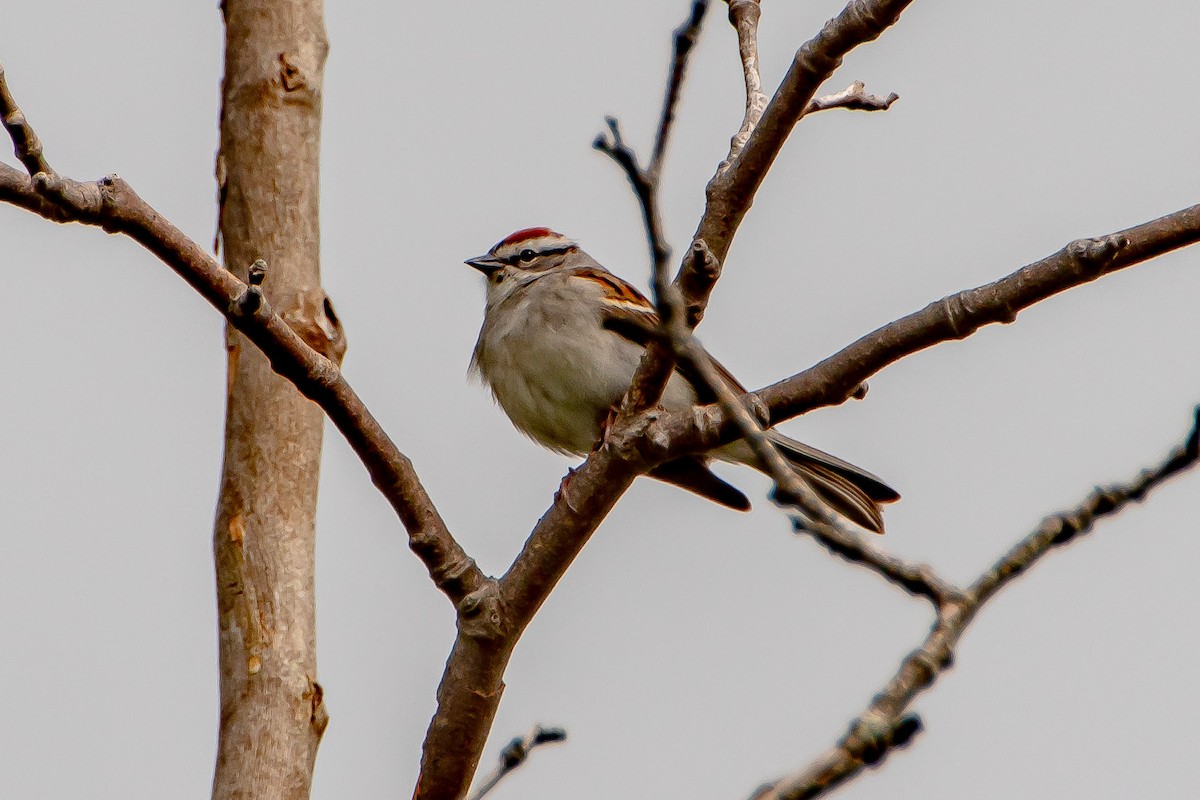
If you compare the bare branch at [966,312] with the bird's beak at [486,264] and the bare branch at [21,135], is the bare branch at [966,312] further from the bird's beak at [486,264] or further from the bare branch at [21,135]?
the bird's beak at [486,264]

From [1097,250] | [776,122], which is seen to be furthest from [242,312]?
[1097,250]

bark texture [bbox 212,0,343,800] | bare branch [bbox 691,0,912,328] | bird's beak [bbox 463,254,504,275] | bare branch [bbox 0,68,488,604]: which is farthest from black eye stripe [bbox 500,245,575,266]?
bare branch [bbox 691,0,912,328]

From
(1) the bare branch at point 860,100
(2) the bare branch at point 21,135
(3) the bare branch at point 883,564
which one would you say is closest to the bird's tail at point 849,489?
(1) the bare branch at point 860,100

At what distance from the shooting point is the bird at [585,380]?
5723mm

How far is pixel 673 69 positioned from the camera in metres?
2.45

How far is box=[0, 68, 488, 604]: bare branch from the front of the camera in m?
3.29

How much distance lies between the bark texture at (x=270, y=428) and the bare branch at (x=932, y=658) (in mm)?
2290

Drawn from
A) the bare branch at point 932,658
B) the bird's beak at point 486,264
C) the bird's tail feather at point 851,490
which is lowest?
the bare branch at point 932,658

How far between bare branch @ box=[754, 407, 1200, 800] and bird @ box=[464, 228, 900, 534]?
3653mm

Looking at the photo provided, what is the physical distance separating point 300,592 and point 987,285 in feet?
6.95

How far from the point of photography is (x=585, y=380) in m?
6.03

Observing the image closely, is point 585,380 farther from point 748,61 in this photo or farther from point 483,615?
point 483,615

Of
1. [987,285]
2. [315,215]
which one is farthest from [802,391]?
[315,215]

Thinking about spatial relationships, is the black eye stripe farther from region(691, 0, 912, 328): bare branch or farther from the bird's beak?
region(691, 0, 912, 328): bare branch
